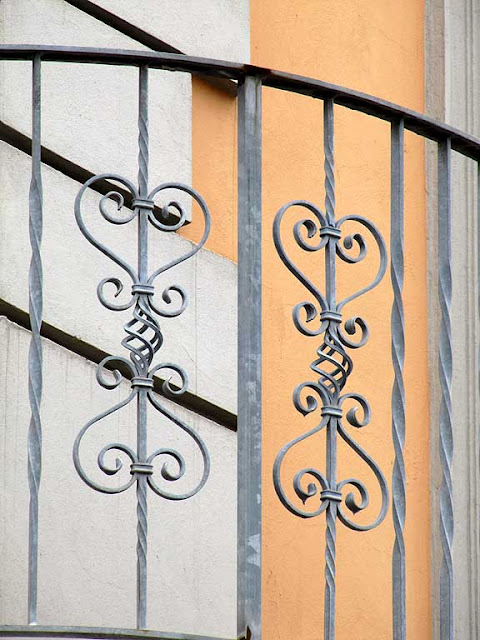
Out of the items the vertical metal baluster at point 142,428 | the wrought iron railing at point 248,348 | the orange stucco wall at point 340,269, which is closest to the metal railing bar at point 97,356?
the orange stucco wall at point 340,269

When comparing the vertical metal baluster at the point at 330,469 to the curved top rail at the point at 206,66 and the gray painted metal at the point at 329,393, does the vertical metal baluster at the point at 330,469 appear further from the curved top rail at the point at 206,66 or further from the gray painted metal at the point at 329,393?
the curved top rail at the point at 206,66

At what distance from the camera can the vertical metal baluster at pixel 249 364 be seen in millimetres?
2949

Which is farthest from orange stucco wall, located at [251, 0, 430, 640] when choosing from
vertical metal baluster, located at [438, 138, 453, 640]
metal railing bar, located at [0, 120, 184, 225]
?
vertical metal baluster, located at [438, 138, 453, 640]

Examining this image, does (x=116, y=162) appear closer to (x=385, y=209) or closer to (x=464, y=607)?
(x=385, y=209)

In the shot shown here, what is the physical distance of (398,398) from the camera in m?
3.24

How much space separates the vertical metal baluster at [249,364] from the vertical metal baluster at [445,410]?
48cm

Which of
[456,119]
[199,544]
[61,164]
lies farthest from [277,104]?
[199,544]

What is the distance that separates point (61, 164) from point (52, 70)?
0.79 ft

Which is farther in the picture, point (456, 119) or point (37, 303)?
point (456, 119)

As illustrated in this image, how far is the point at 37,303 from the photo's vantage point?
298 cm

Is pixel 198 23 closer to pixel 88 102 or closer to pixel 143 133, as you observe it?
pixel 88 102

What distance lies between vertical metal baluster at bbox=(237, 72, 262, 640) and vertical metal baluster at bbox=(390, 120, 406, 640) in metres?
0.35

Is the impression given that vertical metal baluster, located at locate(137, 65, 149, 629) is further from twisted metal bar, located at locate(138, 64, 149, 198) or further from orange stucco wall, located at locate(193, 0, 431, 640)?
orange stucco wall, located at locate(193, 0, 431, 640)

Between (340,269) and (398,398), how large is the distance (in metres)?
1.30
